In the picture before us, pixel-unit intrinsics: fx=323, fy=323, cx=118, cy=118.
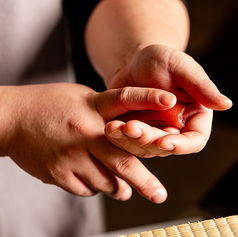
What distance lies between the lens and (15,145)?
49 cm

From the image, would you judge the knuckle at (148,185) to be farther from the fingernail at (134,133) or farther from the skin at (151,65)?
the fingernail at (134,133)

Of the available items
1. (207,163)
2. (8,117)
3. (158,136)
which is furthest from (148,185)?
(207,163)

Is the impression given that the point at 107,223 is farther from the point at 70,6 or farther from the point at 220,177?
the point at 70,6

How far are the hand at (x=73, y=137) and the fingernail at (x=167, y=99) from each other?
0.02 meters

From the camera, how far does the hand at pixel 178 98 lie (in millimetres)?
375

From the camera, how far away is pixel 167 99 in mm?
400

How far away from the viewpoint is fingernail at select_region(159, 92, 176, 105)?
0.40m

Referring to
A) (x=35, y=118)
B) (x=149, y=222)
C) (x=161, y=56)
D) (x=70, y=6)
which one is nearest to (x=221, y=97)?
(x=161, y=56)

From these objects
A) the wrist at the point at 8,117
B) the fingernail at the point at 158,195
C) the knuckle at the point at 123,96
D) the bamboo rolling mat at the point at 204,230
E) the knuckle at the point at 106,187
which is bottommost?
the knuckle at the point at 106,187

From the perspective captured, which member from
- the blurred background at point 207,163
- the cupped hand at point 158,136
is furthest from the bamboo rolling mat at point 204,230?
the blurred background at point 207,163

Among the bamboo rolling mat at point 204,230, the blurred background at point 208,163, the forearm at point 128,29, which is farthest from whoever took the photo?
the blurred background at point 208,163

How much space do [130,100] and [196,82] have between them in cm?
9

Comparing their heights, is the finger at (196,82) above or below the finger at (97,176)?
above

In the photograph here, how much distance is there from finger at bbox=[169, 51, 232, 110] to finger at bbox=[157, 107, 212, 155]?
1.1 inches
